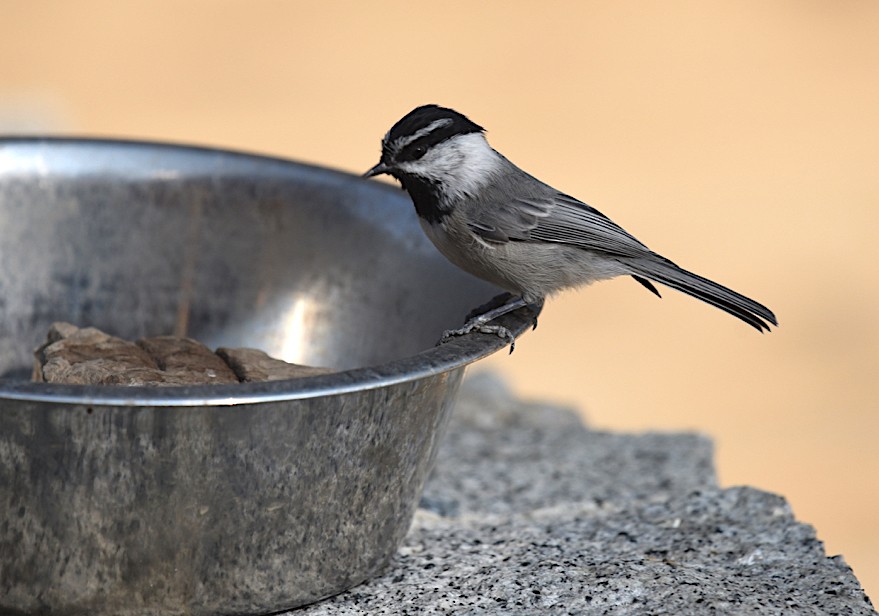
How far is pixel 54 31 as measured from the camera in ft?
41.7

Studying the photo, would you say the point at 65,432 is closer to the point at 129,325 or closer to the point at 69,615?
the point at 69,615

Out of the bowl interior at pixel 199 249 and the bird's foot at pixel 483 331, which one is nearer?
the bird's foot at pixel 483 331

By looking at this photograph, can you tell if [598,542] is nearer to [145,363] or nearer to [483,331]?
[483,331]

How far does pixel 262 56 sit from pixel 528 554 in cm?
1009

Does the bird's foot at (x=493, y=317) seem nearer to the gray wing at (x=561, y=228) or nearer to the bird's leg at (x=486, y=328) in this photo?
the bird's leg at (x=486, y=328)

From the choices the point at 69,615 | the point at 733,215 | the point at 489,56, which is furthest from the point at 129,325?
the point at 489,56

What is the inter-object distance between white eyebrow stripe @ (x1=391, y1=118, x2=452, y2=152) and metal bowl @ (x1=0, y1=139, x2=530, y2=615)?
54 centimetres

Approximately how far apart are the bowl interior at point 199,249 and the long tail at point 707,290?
76 cm

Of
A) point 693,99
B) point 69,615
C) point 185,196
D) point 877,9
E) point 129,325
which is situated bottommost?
point 69,615

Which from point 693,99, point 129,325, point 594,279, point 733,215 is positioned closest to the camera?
point 594,279

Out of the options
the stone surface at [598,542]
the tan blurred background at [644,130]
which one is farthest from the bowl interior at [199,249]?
the tan blurred background at [644,130]

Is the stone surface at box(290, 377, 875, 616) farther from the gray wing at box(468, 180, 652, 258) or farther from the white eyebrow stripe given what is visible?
the white eyebrow stripe

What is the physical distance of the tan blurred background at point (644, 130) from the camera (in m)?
7.70

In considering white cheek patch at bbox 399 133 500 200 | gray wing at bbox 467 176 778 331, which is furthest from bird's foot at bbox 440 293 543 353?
white cheek patch at bbox 399 133 500 200
